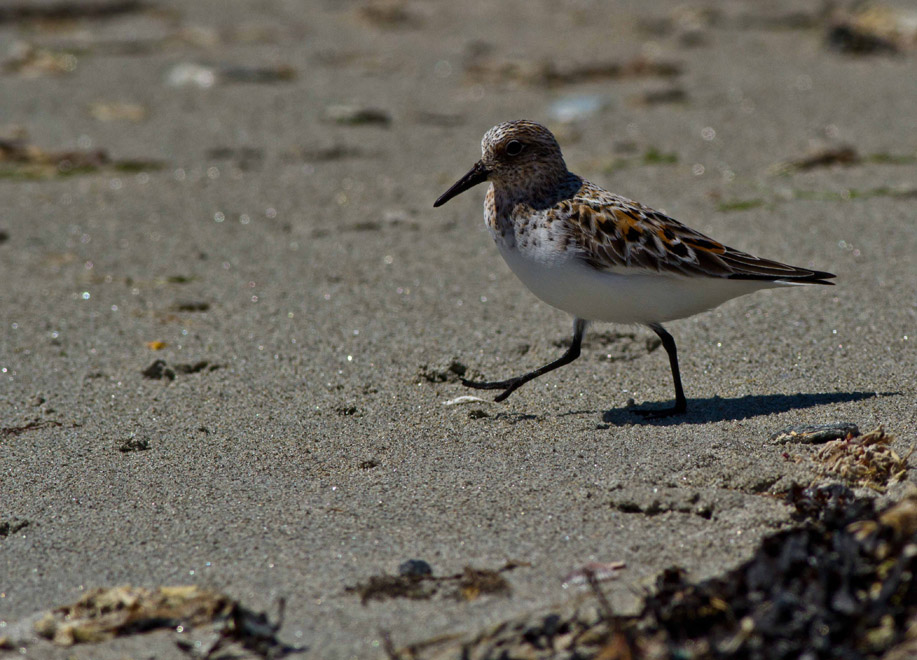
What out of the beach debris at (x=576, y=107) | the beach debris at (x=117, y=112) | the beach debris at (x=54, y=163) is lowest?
the beach debris at (x=54, y=163)

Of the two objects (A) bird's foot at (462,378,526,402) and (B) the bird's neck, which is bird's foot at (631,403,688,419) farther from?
(B) the bird's neck

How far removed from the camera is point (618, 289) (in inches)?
155

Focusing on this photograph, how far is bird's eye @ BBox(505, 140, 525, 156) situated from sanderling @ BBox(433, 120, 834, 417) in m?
0.21

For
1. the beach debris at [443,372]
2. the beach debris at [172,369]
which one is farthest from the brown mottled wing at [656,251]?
the beach debris at [172,369]

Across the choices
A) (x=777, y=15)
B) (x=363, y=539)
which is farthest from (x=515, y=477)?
(x=777, y=15)

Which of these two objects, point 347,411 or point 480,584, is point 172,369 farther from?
point 480,584

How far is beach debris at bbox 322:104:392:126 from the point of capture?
26.1ft

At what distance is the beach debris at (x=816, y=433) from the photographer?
346cm

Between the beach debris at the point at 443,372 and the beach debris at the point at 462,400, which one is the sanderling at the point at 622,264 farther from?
the beach debris at the point at 443,372

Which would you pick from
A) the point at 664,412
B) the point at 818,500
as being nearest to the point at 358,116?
the point at 664,412

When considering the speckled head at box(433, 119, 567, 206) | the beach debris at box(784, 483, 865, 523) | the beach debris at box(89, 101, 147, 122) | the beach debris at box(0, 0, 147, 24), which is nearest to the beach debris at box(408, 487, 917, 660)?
the beach debris at box(784, 483, 865, 523)

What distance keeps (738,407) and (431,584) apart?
1.59 metres

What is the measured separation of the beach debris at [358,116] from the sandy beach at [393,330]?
3 cm

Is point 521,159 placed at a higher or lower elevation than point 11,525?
higher
